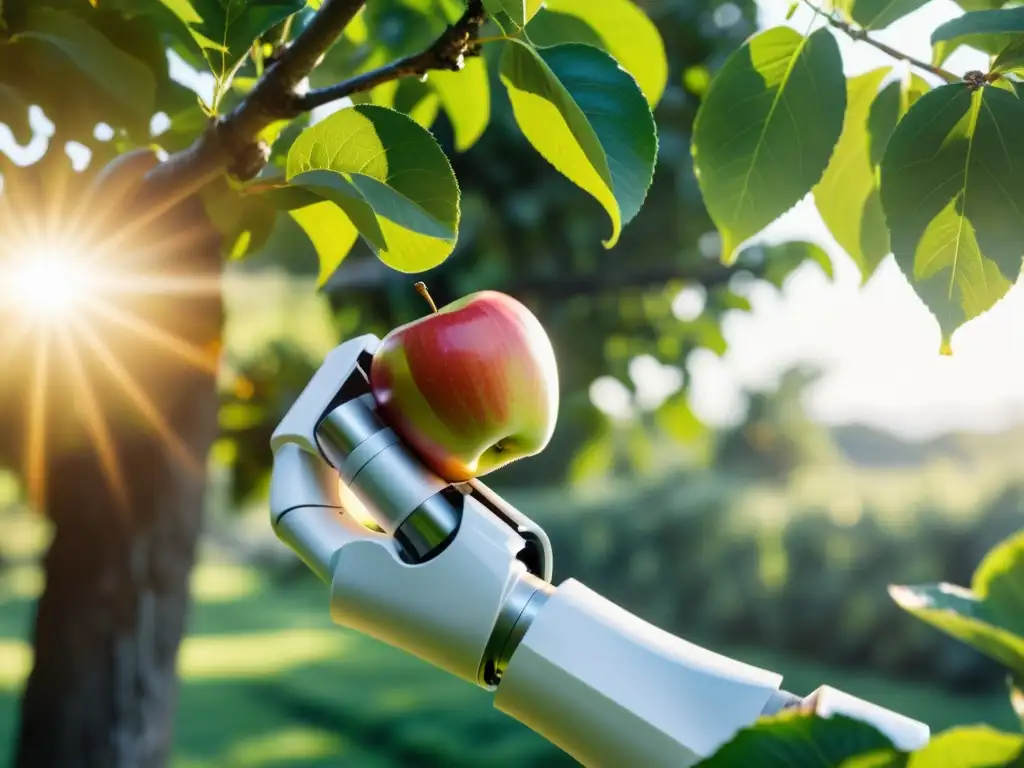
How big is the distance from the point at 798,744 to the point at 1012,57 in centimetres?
35

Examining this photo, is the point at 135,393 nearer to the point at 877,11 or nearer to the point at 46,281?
the point at 46,281

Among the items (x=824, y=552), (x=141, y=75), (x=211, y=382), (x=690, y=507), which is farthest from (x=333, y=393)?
(x=690, y=507)

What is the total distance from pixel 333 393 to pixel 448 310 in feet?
0.33

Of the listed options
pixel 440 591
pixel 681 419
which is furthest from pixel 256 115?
pixel 681 419

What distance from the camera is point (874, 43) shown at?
53 cm

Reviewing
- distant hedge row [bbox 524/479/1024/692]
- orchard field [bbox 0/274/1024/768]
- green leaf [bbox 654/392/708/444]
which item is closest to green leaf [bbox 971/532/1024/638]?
green leaf [bbox 654/392/708/444]

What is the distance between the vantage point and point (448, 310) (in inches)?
23.9

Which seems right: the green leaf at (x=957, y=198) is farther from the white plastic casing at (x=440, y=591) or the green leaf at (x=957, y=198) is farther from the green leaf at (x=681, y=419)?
the green leaf at (x=681, y=419)

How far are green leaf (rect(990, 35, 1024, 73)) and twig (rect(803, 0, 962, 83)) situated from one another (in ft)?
0.12

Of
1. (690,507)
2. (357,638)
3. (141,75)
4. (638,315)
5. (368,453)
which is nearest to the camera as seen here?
(368,453)

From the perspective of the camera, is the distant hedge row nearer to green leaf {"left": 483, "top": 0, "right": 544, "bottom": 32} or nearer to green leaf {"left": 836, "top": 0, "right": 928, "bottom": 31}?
green leaf {"left": 836, "top": 0, "right": 928, "bottom": 31}

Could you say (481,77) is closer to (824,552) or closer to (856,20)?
(856,20)

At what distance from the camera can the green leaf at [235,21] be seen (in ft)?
1.66

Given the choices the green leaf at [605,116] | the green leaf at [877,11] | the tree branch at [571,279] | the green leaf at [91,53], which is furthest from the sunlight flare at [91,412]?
the tree branch at [571,279]
